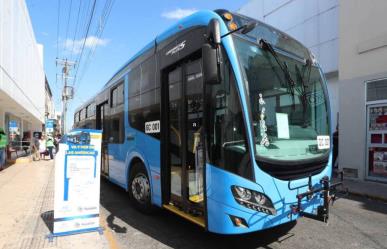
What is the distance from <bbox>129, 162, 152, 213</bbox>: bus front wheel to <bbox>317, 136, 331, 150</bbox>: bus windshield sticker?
3.03 metres

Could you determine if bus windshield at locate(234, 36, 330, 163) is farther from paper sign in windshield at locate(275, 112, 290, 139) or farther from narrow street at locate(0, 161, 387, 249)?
narrow street at locate(0, 161, 387, 249)

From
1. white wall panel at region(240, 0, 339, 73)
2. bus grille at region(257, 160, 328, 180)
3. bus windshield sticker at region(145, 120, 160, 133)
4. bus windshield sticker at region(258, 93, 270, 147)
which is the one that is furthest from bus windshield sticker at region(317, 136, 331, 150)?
white wall panel at region(240, 0, 339, 73)

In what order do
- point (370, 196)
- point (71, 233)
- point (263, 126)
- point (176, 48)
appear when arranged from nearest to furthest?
point (263, 126) < point (176, 48) < point (71, 233) < point (370, 196)

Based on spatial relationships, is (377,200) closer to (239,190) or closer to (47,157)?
(239,190)

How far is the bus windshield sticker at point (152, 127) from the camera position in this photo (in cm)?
547

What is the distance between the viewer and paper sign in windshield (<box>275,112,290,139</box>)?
411cm

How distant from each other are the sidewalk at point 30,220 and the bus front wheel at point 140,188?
1.04 m

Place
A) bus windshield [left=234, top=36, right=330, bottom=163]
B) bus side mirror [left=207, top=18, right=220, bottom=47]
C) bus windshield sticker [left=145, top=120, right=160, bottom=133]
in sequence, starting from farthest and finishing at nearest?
1. bus windshield sticker [left=145, top=120, right=160, bottom=133]
2. bus windshield [left=234, top=36, right=330, bottom=163]
3. bus side mirror [left=207, top=18, right=220, bottom=47]

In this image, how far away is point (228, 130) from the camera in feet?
12.5

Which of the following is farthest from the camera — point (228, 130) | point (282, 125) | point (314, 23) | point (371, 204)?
point (314, 23)

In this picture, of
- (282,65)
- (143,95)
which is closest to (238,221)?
(282,65)

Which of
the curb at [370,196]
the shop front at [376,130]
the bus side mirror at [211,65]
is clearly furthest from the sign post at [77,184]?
the shop front at [376,130]

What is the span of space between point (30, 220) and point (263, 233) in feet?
14.1

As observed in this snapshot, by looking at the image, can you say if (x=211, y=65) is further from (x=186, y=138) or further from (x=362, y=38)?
(x=362, y=38)
